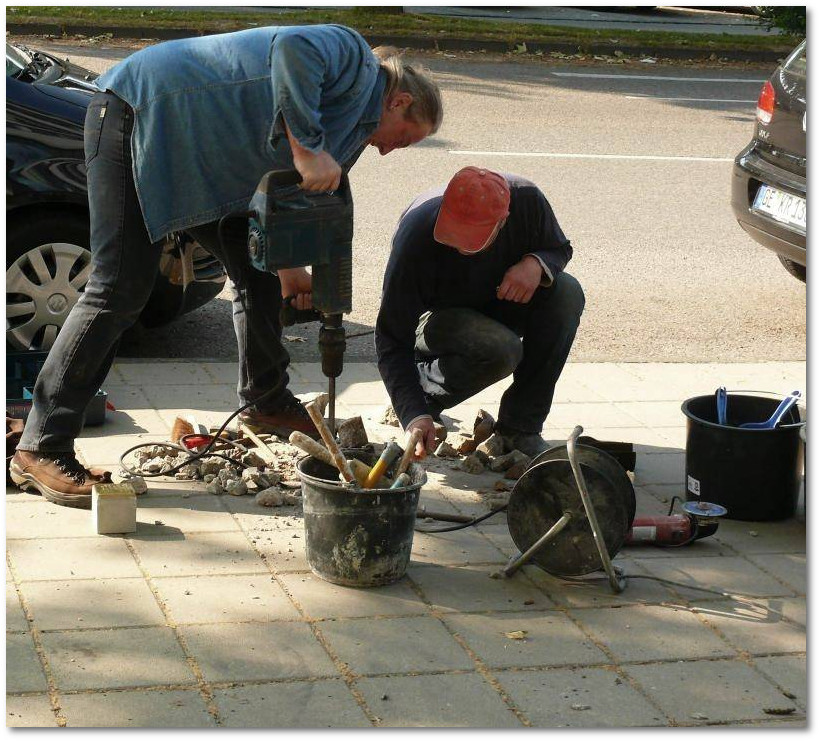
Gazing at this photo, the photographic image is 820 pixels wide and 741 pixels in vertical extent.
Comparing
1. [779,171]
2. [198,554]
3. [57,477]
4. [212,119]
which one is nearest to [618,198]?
[779,171]

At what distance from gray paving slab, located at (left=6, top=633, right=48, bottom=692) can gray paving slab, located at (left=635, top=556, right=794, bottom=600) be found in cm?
200

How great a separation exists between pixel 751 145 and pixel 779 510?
330 centimetres

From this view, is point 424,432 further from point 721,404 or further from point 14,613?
point 14,613

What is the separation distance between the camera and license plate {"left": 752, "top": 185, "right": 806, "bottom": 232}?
659 cm

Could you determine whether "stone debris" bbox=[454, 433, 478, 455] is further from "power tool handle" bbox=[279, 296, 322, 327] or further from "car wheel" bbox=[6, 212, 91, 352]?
"car wheel" bbox=[6, 212, 91, 352]

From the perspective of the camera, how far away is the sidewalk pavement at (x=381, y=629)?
10.5 ft

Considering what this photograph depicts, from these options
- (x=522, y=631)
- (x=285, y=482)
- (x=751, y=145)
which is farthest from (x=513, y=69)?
(x=522, y=631)

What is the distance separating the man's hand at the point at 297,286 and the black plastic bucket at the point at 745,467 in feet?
4.91

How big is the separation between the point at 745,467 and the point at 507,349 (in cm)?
102

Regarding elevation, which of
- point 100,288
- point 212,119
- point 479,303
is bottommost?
point 479,303

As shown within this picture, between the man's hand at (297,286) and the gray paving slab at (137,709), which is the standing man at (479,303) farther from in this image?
the gray paving slab at (137,709)

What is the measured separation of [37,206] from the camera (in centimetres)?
573

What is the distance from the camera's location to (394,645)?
11.6 ft

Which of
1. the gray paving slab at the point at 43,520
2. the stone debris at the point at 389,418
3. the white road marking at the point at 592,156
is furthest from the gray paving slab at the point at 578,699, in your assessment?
the white road marking at the point at 592,156
